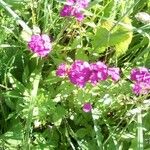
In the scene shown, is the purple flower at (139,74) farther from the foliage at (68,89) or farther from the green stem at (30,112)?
the green stem at (30,112)

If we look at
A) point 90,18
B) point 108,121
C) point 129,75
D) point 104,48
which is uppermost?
point 90,18

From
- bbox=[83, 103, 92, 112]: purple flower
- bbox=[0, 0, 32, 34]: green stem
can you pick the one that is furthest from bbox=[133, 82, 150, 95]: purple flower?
bbox=[0, 0, 32, 34]: green stem

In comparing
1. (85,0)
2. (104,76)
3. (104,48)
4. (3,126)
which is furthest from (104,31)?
(3,126)

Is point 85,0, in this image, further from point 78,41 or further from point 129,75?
point 129,75

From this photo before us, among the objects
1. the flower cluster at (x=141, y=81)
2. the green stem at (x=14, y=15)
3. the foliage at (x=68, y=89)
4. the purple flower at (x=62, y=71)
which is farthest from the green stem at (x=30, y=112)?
the flower cluster at (x=141, y=81)

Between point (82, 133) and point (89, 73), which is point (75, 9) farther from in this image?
point (82, 133)

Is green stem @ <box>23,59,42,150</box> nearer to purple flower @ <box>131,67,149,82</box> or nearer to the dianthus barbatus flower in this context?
the dianthus barbatus flower
